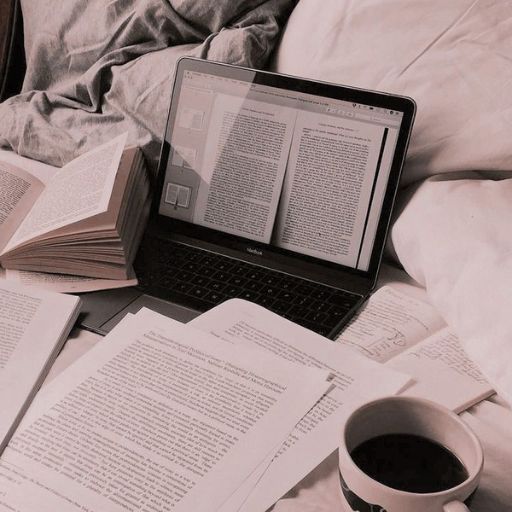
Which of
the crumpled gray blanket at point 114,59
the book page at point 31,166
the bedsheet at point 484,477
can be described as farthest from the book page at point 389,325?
the book page at point 31,166

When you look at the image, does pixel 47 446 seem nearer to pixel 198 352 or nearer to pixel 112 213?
pixel 198 352

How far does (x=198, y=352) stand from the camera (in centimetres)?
69

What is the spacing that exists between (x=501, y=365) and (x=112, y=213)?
0.43m

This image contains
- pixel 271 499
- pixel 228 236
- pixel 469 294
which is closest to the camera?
pixel 271 499

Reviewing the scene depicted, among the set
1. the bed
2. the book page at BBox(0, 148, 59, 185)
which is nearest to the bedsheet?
the bed

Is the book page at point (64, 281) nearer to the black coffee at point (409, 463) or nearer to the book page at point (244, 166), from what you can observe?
the book page at point (244, 166)

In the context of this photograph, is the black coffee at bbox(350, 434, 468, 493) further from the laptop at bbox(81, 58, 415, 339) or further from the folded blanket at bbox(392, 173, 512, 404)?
the laptop at bbox(81, 58, 415, 339)

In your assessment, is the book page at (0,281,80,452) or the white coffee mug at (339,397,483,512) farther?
the book page at (0,281,80,452)

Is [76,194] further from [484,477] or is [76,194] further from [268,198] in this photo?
[484,477]

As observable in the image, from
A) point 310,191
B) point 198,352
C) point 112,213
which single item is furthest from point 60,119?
point 198,352

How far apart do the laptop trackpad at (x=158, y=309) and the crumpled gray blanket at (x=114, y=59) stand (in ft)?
0.78

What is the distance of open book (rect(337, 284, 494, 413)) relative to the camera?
2.13ft

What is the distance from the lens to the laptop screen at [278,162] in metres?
0.82

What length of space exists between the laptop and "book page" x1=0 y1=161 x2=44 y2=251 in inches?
6.1
